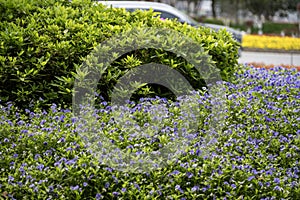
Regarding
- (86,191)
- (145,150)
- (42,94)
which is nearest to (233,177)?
(145,150)

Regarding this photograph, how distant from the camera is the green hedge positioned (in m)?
5.27

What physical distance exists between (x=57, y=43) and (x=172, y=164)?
199 cm

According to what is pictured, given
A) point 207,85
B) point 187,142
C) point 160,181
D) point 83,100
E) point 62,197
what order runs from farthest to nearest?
point 207,85, point 83,100, point 187,142, point 160,181, point 62,197

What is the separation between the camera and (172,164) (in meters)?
4.16

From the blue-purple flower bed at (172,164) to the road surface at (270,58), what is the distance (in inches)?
430

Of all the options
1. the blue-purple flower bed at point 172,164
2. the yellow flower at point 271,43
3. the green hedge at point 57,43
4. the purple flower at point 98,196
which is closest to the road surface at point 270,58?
the yellow flower at point 271,43

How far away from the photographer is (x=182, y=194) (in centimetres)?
391

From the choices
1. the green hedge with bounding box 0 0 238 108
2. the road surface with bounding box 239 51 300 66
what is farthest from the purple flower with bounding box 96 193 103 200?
the road surface with bounding box 239 51 300 66

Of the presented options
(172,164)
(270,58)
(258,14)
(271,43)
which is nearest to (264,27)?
(258,14)

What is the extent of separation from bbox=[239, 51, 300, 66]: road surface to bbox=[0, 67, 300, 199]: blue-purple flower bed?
1093 centimetres

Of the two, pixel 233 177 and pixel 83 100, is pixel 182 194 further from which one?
pixel 83 100

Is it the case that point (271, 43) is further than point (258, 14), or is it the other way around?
point (258, 14)

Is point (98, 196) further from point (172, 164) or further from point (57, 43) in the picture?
point (57, 43)

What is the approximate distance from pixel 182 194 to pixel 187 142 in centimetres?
63
